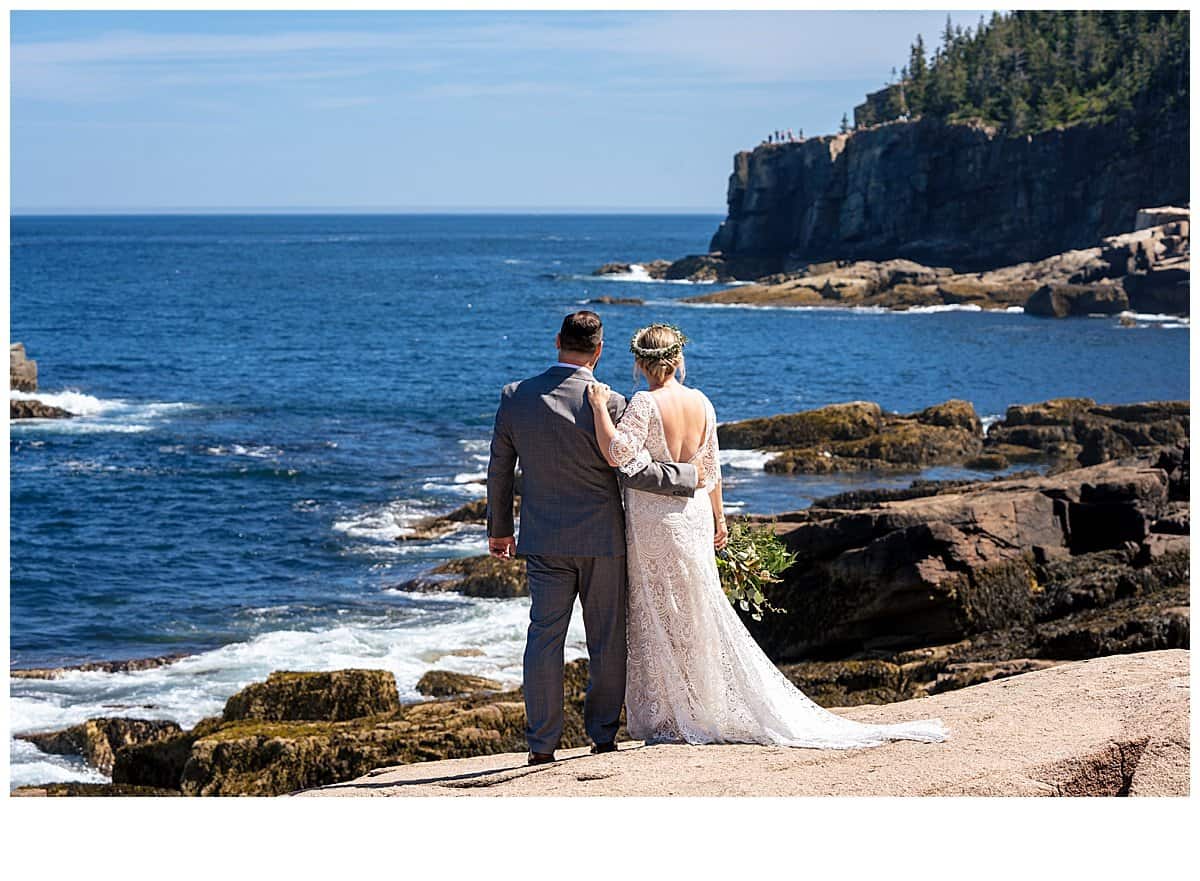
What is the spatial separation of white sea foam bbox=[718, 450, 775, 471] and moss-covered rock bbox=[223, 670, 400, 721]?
61.2ft

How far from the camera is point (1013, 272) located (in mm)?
84312

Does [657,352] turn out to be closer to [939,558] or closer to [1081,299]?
[939,558]

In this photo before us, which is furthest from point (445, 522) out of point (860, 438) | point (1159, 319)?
point (1159, 319)

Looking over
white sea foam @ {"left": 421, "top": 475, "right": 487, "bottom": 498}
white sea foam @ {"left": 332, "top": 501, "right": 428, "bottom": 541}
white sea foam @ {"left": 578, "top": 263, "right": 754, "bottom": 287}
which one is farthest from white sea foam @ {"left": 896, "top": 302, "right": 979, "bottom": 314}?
white sea foam @ {"left": 332, "top": 501, "right": 428, "bottom": 541}

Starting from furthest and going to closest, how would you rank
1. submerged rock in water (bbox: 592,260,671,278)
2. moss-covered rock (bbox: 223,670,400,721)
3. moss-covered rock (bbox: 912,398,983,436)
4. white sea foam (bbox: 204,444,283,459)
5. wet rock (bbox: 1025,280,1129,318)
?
submerged rock in water (bbox: 592,260,671,278) → wet rock (bbox: 1025,280,1129,318) → white sea foam (bbox: 204,444,283,459) → moss-covered rock (bbox: 912,398,983,436) → moss-covered rock (bbox: 223,670,400,721)

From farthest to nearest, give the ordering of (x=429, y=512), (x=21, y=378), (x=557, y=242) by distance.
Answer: (x=557, y=242) < (x=21, y=378) < (x=429, y=512)

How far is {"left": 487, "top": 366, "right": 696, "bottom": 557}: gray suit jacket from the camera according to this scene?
21.5ft

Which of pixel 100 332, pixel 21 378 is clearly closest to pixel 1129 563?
pixel 21 378

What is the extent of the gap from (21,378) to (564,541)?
4193cm

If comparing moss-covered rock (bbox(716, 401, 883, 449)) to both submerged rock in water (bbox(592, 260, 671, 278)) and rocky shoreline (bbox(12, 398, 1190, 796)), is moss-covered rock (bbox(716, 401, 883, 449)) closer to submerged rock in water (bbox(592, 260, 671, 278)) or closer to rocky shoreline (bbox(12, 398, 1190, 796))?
rocky shoreline (bbox(12, 398, 1190, 796))

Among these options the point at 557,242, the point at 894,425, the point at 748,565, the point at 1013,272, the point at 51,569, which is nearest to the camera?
the point at 748,565

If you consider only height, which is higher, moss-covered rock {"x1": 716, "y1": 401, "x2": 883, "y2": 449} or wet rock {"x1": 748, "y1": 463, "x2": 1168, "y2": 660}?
wet rock {"x1": 748, "y1": 463, "x2": 1168, "y2": 660}

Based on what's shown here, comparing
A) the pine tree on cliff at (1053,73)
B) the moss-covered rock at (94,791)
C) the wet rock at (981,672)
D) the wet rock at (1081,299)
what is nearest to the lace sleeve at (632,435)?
the wet rock at (981,672)

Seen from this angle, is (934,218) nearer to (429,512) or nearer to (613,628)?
(429,512)
